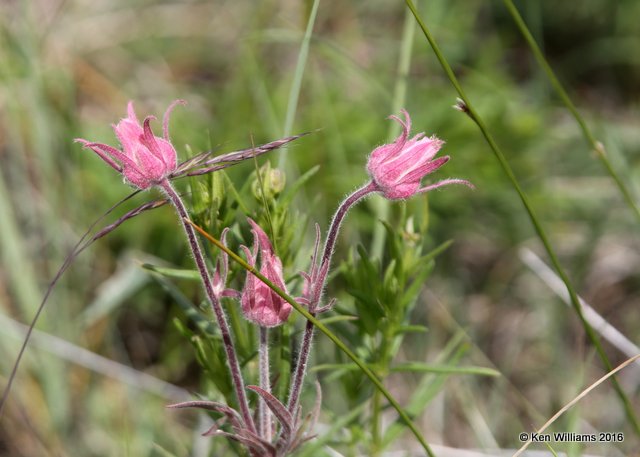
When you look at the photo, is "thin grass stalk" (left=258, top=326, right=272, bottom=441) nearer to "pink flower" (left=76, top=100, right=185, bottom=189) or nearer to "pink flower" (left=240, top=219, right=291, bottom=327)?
"pink flower" (left=240, top=219, right=291, bottom=327)

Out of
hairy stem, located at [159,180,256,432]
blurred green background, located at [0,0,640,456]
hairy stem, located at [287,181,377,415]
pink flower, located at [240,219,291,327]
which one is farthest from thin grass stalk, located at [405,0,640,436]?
blurred green background, located at [0,0,640,456]

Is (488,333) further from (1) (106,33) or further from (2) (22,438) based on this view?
(1) (106,33)

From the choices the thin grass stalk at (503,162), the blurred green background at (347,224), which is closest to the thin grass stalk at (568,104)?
the thin grass stalk at (503,162)

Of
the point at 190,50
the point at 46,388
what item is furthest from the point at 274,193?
the point at 190,50

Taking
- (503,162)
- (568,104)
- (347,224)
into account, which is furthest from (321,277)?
(347,224)

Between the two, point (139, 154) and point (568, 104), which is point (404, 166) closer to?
point (139, 154)

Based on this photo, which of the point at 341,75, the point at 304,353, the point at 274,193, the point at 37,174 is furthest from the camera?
the point at 341,75

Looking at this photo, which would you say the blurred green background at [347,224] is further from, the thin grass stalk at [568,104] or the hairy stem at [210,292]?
the hairy stem at [210,292]
